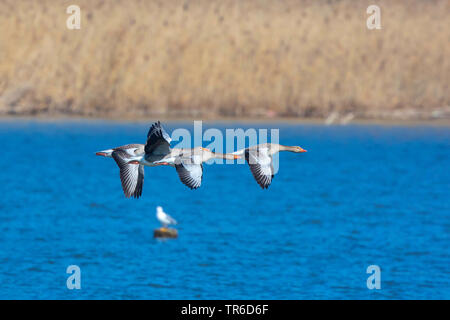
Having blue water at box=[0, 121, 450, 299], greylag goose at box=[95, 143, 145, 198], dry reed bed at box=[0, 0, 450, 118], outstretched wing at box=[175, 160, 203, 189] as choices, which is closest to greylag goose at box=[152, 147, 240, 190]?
outstretched wing at box=[175, 160, 203, 189]

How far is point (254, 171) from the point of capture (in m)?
22.4

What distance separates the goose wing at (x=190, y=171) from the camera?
21656mm

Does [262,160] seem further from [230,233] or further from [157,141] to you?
[230,233]

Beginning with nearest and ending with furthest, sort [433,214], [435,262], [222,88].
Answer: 1. [435,262]
2. [433,214]
3. [222,88]

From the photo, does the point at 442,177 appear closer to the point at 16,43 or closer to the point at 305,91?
the point at 305,91

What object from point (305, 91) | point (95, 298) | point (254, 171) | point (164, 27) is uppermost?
point (164, 27)

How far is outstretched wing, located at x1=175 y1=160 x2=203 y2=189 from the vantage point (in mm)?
21547

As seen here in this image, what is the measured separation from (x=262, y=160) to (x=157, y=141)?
265cm

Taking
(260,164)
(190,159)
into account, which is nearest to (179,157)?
(190,159)

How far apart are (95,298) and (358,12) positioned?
448ft

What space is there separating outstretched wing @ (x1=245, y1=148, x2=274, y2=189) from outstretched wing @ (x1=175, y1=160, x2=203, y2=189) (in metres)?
1.24

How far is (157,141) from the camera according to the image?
22031mm

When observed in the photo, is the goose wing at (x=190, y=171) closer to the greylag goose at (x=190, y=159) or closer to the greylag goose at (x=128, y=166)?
the greylag goose at (x=190, y=159)

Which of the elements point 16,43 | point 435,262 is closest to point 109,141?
point 16,43
